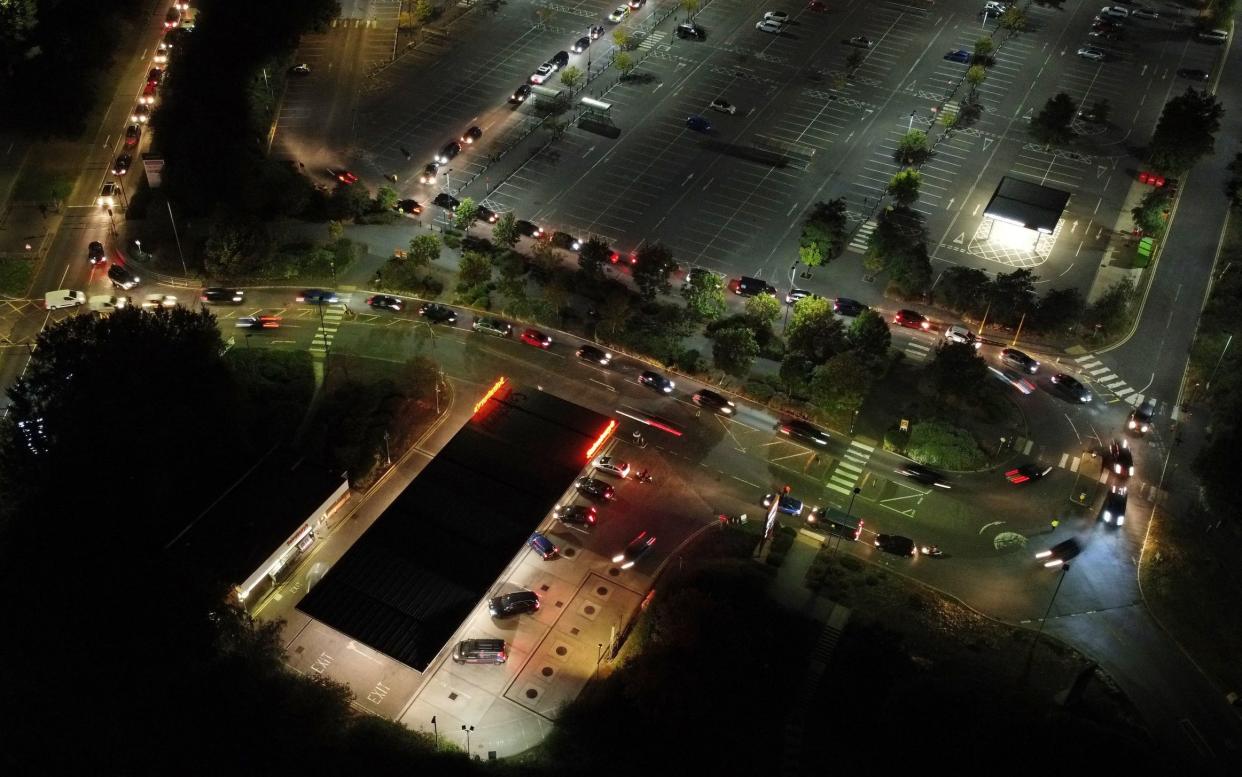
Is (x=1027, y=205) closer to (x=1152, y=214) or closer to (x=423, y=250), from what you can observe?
(x=1152, y=214)

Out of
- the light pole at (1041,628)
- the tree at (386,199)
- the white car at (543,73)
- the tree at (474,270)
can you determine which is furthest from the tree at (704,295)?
the white car at (543,73)

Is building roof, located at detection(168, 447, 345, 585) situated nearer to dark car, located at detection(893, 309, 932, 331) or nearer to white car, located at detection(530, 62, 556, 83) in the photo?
dark car, located at detection(893, 309, 932, 331)

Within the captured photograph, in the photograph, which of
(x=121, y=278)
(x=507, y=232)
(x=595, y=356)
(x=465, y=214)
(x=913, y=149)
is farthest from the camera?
(x=913, y=149)

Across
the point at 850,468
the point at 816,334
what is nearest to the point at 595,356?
the point at 816,334

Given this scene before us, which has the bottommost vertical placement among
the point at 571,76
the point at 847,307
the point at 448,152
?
the point at 847,307

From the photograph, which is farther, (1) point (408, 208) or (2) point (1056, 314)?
(1) point (408, 208)

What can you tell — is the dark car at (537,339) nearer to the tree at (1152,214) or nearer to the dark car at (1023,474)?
the dark car at (1023,474)
